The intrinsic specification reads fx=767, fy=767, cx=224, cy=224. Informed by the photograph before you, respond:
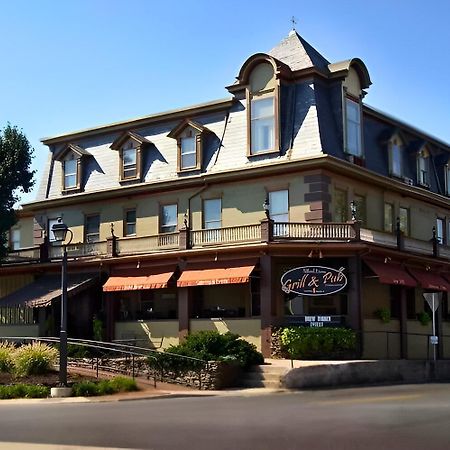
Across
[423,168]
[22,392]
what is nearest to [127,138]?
[423,168]

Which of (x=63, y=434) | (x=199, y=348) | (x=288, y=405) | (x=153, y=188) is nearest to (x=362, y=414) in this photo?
(x=288, y=405)

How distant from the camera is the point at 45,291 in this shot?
3422cm

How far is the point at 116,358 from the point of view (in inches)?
1110

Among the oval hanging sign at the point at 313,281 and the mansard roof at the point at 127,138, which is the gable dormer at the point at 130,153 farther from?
the oval hanging sign at the point at 313,281

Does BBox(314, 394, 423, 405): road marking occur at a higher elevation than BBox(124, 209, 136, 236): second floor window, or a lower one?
lower

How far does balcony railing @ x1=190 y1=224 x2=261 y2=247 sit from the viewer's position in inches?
1176

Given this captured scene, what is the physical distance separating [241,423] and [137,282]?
19192 millimetres

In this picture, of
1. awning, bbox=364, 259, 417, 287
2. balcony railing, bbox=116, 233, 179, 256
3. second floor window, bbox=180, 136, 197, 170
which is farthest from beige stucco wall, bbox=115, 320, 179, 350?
awning, bbox=364, 259, 417, 287

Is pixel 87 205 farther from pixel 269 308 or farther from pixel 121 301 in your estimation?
pixel 269 308

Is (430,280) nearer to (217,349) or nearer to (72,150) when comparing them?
(217,349)

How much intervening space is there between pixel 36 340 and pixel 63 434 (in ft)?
58.6

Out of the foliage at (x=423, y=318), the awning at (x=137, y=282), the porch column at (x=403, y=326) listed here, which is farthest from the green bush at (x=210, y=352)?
the foliage at (x=423, y=318)

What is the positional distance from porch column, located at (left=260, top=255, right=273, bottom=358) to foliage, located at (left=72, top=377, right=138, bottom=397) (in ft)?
24.2

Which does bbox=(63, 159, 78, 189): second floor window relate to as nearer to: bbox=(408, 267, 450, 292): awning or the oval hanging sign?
the oval hanging sign
